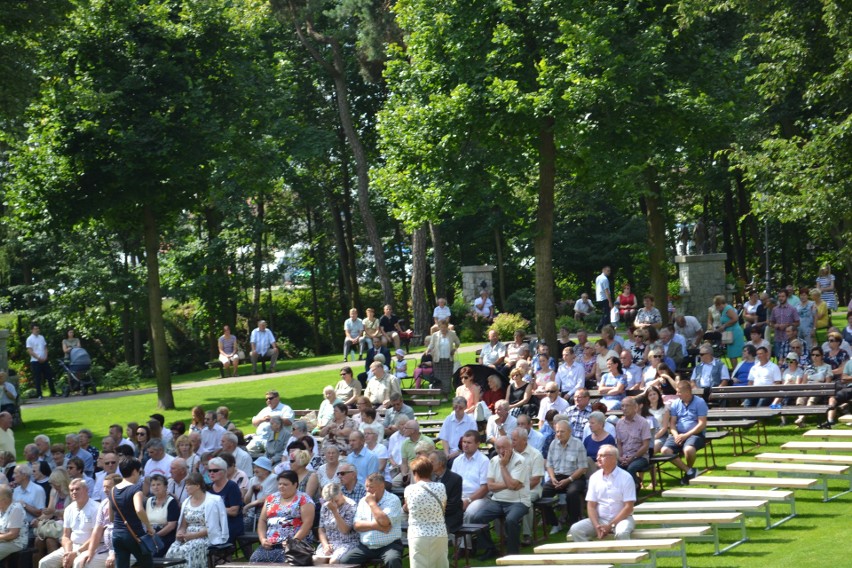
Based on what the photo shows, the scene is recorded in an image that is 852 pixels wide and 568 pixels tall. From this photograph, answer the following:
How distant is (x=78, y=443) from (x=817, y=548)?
9711 mm

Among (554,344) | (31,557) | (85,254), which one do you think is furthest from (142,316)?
(31,557)

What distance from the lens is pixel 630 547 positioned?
33.6 ft

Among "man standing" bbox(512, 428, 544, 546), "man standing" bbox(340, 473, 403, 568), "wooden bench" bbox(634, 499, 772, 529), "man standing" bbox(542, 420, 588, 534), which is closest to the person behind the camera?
"man standing" bbox(340, 473, 403, 568)

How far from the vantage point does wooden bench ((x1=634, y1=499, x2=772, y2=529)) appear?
11.3m

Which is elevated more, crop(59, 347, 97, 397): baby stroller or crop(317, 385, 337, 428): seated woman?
crop(59, 347, 97, 397): baby stroller

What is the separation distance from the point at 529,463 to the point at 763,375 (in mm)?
6640

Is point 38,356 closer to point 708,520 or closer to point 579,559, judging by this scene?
point 579,559

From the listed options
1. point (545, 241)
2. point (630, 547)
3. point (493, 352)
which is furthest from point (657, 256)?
point (630, 547)

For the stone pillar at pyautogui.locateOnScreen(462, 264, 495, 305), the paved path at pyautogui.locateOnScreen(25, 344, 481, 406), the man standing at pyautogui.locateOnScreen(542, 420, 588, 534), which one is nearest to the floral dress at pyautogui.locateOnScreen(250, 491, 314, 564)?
the man standing at pyautogui.locateOnScreen(542, 420, 588, 534)

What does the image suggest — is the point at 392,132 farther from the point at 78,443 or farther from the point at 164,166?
the point at 78,443

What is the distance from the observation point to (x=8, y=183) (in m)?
22.7

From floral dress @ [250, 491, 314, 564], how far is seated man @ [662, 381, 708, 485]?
4.94 m

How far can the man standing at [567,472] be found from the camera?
12.7 meters

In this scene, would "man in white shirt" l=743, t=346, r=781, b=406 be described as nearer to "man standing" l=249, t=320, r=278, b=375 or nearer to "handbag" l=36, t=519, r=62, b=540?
"handbag" l=36, t=519, r=62, b=540
